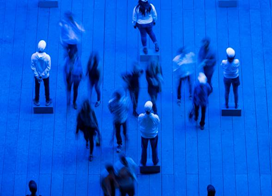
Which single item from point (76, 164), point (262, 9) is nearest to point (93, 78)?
point (76, 164)

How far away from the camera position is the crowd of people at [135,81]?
1435cm

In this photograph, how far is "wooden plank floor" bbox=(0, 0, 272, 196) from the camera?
15086mm

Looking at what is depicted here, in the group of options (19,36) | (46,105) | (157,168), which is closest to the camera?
(157,168)

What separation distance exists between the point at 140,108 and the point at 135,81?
1.01m

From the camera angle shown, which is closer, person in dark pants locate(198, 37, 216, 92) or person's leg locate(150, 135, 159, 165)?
person's leg locate(150, 135, 159, 165)

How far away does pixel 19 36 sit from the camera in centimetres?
1794

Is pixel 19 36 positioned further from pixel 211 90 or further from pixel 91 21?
pixel 211 90

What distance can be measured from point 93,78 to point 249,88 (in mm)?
4000

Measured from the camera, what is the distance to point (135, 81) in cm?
1555

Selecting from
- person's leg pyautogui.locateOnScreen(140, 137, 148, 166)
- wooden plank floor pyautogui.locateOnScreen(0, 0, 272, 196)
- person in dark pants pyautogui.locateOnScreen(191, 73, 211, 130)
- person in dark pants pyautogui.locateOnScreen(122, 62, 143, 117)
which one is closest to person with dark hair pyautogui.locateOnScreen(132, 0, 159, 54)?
wooden plank floor pyautogui.locateOnScreen(0, 0, 272, 196)

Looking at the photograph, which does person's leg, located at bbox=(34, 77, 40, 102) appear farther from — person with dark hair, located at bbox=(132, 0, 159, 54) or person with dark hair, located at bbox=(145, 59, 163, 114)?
person with dark hair, located at bbox=(132, 0, 159, 54)

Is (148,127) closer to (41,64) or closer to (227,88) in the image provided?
(227,88)

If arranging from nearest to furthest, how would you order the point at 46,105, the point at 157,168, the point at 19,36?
1. the point at 157,168
2. the point at 46,105
3. the point at 19,36

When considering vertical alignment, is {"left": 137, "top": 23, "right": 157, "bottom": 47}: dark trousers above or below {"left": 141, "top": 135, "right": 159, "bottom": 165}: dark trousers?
above
